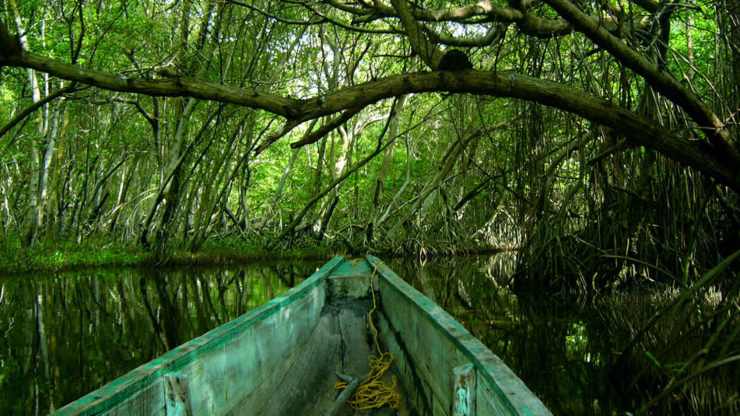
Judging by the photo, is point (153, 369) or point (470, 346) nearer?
point (153, 369)

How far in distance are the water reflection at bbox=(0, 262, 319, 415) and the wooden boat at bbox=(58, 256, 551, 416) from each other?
135 centimetres

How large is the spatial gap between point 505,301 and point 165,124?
9.09m

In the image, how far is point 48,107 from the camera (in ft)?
34.0

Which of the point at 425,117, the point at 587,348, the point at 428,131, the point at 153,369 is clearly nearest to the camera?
the point at 153,369

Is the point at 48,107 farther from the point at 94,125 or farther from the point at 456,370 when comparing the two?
the point at 456,370

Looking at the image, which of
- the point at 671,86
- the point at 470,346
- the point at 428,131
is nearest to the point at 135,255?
the point at 428,131

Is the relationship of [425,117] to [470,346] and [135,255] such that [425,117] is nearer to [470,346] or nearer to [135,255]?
[135,255]

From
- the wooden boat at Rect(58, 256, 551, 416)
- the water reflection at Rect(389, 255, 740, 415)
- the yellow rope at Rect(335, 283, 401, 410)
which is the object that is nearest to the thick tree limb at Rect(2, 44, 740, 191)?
the water reflection at Rect(389, 255, 740, 415)

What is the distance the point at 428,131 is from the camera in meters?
16.7

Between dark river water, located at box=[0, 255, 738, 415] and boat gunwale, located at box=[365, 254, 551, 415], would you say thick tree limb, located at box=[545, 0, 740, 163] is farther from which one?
boat gunwale, located at box=[365, 254, 551, 415]

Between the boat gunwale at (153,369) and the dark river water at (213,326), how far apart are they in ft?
4.76

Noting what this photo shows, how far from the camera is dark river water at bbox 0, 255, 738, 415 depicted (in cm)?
323

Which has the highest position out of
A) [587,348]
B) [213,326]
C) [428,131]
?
[428,131]

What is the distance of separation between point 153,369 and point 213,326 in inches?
144
